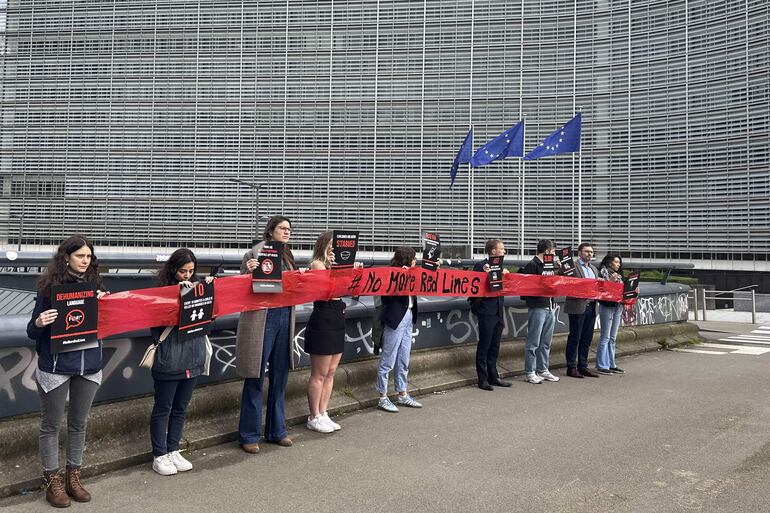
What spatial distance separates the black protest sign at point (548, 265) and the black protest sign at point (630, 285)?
5.31 ft

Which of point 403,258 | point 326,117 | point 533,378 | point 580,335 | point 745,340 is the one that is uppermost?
point 326,117

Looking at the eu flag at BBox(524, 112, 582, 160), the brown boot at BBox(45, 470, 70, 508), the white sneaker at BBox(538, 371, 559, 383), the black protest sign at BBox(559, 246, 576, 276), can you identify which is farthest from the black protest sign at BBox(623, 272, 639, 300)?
the eu flag at BBox(524, 112, 582, 160)

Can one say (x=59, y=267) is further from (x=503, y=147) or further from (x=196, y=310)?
(x=503, y=147)

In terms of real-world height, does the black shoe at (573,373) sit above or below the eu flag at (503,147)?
below

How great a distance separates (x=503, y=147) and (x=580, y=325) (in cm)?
1663

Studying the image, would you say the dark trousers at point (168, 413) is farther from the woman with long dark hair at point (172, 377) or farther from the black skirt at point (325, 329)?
the black skirt at point (325, 329)

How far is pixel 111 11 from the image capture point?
51.3 m

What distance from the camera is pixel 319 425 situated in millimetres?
5594

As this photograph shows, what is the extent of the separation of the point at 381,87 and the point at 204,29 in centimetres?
1649

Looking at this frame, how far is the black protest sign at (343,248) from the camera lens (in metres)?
5.73

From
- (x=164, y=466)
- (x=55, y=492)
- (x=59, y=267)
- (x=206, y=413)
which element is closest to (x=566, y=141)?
(x=206, y=413)

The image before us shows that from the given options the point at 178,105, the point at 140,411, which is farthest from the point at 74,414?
the point at 178,105

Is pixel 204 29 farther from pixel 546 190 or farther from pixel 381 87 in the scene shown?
pixel 546 190

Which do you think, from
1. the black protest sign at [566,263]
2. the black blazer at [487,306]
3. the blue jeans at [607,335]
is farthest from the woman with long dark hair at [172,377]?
the blue jeans at [607,335]
